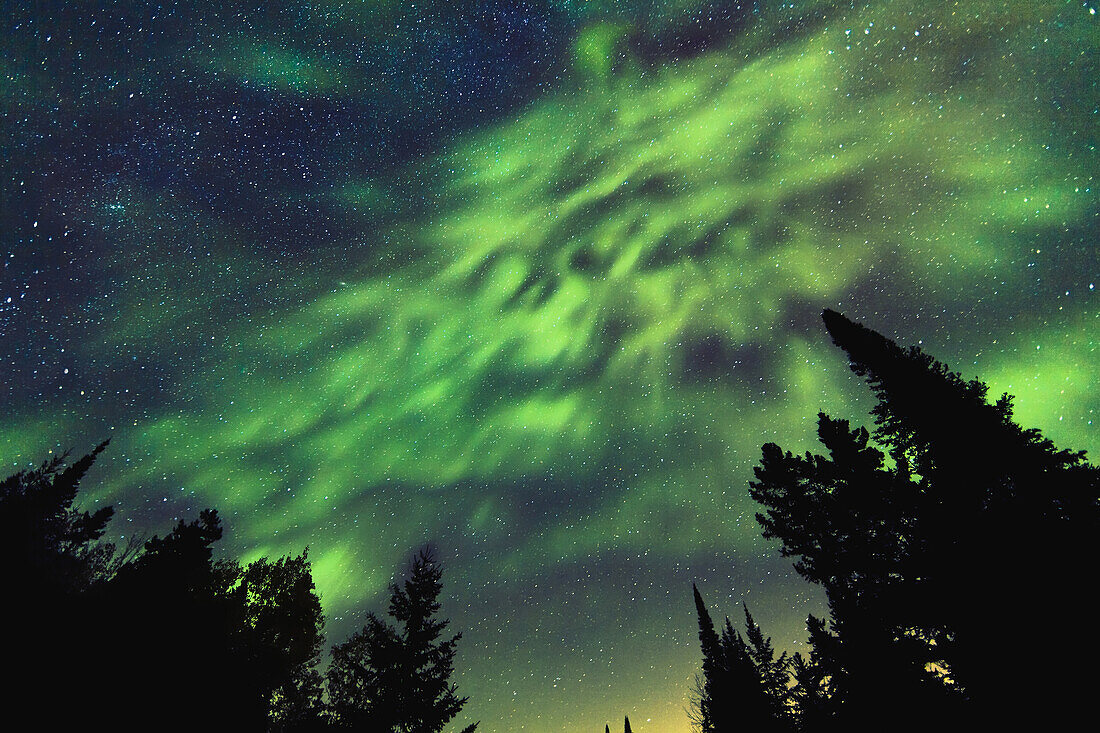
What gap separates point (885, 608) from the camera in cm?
1602

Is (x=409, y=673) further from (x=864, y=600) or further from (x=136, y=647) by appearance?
(x=864, y=600)

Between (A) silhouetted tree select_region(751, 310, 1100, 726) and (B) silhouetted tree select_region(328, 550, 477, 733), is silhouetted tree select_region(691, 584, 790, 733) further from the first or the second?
(B) silhouetted tree select_region(328, 550, 477, 733)

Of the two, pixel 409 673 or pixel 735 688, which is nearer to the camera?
pixel 409 673

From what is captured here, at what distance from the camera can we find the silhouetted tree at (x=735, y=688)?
93.0 feet

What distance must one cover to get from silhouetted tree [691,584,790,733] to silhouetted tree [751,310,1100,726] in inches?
428

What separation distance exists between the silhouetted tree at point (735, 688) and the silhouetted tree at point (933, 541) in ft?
35.7

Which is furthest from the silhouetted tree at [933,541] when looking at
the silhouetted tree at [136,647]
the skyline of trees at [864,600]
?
the silhouetted tree at [136,647]

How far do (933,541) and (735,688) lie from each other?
22361 millimetres

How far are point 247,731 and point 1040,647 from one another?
83.3 feet

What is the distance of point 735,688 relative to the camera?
30156 mm

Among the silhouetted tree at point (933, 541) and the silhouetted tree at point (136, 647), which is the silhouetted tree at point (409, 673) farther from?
the silhouetted tree at point (933, 541)

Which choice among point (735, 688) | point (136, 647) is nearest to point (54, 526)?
point (136, 647)

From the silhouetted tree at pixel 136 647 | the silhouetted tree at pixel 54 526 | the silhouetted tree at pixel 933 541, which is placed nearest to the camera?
the silhouetted tree at pixel 136 647

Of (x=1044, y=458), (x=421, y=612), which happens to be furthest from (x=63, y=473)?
(x=1044, y=458)
